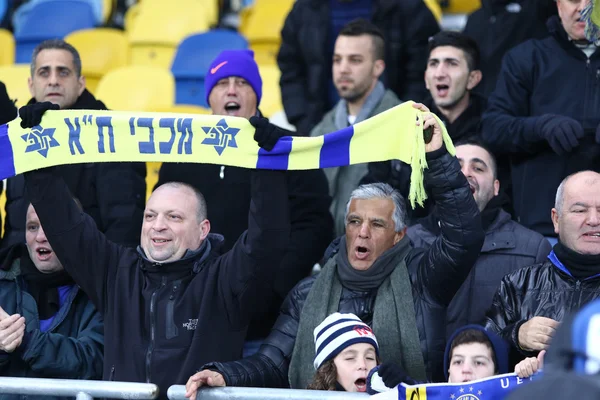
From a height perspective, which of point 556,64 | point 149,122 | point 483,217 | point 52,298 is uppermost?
point 556,64

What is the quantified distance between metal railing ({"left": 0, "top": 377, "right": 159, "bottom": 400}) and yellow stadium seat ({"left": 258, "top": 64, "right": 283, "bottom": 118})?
14.9 feet

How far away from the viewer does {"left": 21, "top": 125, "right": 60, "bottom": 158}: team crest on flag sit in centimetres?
517

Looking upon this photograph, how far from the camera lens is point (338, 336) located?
486 centimetres

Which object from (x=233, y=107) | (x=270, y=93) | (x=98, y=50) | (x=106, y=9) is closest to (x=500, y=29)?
(x=233, y=107)

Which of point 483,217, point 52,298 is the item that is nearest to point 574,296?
point 483,217

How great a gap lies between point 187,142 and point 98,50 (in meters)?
5.33

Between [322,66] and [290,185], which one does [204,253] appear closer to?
[290,185]

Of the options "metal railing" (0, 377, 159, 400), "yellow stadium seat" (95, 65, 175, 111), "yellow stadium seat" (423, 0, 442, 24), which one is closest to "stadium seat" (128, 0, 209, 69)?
"yellow stadium seat" (95, 65, 175, 111)

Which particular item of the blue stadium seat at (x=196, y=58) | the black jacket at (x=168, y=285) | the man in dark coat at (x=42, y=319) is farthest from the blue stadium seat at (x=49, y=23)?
the black jacket at (x=168, y=285)

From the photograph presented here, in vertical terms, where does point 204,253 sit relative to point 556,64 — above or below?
below

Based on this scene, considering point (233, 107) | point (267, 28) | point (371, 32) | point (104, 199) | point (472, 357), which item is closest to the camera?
point (472, 357)

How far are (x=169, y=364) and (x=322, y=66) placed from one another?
3165 millimetres

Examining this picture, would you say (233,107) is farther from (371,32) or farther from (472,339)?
(472,339)

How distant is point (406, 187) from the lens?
20.6 ft
